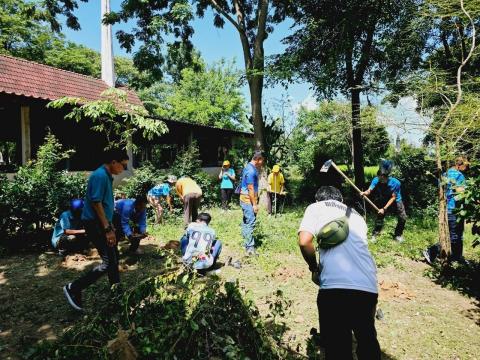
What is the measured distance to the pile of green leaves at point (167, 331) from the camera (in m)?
2.20

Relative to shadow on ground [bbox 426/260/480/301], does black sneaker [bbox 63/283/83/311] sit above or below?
above

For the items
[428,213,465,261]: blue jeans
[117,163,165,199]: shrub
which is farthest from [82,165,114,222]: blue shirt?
[117,163,165,199]: shrub

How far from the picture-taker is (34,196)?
6.48m

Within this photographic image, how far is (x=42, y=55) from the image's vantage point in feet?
77.8

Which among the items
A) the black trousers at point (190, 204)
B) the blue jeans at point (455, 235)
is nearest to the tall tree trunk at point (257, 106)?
the black trousers at point (190, 204)

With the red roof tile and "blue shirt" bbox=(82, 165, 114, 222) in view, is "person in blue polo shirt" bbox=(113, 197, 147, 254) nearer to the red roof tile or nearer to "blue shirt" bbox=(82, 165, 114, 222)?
"blue shirt" bbox=(82, 165, 114, 222)

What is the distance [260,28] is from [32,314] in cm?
1089

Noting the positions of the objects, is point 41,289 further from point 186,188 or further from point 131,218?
point 186,188

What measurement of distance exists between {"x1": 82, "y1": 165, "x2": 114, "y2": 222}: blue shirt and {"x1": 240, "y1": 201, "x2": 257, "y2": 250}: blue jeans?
2909 mm

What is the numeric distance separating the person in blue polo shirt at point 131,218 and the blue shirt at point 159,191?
2803mm

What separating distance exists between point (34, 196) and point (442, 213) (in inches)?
283

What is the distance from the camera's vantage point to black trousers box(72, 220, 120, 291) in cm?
387

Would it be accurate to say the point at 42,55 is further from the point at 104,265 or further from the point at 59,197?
the point at 104,265

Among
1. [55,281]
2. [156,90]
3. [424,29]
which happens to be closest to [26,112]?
[55,281]
